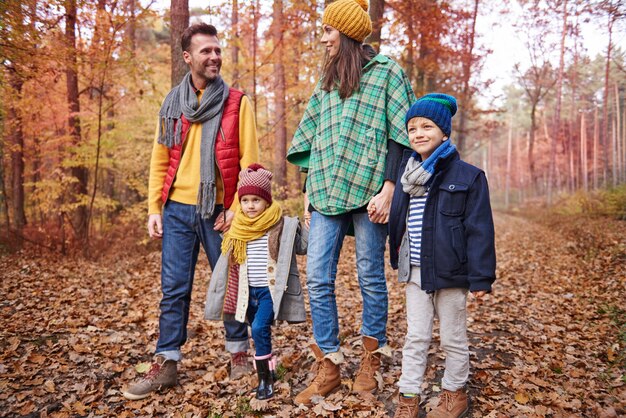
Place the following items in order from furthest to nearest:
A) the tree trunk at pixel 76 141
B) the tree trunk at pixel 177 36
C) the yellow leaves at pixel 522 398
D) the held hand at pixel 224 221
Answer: the tree trunk at pixel 76 141
the tree trunk at pixel 177 36
the held hand at pixel 224 221
the yellow leaves at pixel 522 398

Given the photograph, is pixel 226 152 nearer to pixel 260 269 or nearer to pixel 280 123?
pixel 260 269

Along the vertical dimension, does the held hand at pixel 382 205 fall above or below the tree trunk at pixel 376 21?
below

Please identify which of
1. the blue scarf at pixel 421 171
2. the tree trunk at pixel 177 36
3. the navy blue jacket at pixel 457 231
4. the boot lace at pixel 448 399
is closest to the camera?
the navy blue jacket at pixel 457 231

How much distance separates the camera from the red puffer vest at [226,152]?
3.53m

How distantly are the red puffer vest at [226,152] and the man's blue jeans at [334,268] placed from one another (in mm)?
871

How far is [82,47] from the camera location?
891cm

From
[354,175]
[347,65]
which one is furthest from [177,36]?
[354,175]

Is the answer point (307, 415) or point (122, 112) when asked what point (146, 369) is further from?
point (122, 112)

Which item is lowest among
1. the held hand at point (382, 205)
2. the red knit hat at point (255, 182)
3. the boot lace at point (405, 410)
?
the boot lace at point (405, 410)

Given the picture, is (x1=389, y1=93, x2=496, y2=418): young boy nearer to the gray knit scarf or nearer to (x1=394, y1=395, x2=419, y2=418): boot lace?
(x1=394, y1=395, x2=419, y2=418): boot lace

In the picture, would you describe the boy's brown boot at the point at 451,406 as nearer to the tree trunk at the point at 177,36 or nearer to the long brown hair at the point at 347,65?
the long brown hair at the point at 347,65

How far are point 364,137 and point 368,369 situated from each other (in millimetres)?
1752

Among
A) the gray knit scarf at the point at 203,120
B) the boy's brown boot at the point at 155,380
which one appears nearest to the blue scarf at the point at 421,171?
the gray knit scarf at the point at 203,120

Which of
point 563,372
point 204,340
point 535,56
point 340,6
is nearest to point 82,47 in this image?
point 204,340
